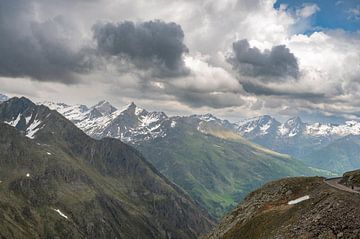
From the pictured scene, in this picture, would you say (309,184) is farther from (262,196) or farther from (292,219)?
(292,219)

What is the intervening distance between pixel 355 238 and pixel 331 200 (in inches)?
428

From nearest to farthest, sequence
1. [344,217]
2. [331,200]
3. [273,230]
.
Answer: [344,217]
[331,200]
[273,230]

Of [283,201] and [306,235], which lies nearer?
[306,235]

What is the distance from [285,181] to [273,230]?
32.6m

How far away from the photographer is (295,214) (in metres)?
68.4

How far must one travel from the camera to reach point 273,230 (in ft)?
227

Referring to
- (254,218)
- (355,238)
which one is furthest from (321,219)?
(254,218)

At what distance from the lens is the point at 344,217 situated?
5797 centimetres

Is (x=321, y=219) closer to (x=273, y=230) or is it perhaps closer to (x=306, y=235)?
(x=306, y=235)

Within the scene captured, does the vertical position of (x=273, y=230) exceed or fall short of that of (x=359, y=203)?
it falls short

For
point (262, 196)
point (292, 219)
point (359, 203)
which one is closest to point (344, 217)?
point (359, 203)

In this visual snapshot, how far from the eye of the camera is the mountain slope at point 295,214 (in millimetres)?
58188

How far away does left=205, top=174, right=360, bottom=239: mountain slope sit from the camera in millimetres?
58188

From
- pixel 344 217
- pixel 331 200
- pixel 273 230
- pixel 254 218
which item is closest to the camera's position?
pixel 344 217
